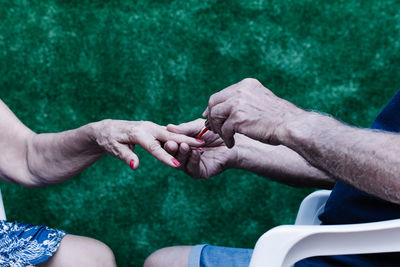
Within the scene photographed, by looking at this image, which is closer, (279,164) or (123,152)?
(123,152)

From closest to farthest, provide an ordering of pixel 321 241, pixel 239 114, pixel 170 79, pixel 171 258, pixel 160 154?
pixel 321 241 < pixel 239 114 < pixel 160 154 < pixel 171 258 < pixel 170 79

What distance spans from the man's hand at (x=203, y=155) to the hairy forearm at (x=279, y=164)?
1.8 inches

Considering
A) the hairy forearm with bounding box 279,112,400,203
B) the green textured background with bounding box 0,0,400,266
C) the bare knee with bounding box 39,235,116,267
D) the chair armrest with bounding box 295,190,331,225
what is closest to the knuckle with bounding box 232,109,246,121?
the hairy forearm with bounding box 279,112,400,203

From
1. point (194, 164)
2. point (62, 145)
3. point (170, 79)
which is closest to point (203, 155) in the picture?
point (194, 164)

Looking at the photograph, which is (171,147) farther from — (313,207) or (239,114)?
(313,207)

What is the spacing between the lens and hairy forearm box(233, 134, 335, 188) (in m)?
1.46

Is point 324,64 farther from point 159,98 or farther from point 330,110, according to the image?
point 159,98

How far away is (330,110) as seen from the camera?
254cm

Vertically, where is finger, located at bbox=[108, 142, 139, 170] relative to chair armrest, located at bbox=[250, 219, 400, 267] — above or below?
below

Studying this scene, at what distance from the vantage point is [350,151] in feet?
3.42

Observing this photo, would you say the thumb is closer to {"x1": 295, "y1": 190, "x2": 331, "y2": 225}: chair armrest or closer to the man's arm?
the man's arm

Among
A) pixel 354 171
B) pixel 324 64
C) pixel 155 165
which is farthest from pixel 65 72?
pixel 354 171

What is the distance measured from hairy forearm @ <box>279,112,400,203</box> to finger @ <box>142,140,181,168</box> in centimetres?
32

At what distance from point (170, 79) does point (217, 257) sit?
140 centimetres
